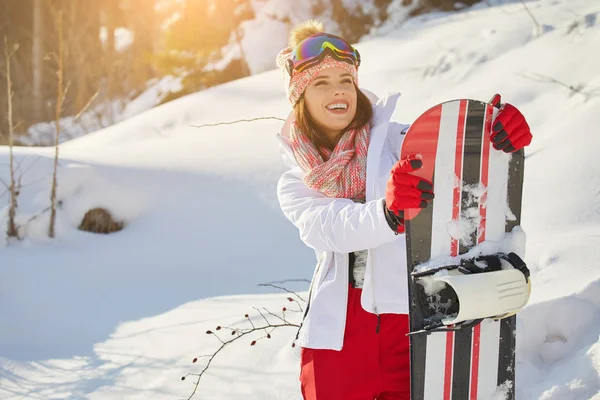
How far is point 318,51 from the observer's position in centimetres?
212

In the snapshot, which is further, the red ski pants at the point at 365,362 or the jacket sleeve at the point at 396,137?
the jacket sleeve at the point at 396,137

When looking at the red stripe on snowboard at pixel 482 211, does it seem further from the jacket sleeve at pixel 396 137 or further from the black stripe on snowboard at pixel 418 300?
the jacket sleeve at pixel 396 137

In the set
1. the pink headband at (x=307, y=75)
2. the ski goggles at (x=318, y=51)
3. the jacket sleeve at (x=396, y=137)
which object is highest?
the ski goggles at (x=318, y=51)

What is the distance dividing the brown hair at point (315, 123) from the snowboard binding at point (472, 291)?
0.55 m

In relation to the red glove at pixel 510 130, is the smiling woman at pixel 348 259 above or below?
below

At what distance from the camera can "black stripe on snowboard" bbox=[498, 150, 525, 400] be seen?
183 cm

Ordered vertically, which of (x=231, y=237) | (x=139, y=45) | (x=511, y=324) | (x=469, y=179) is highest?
(x=139, y=45)

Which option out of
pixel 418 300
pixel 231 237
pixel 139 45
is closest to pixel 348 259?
pixel 418 300

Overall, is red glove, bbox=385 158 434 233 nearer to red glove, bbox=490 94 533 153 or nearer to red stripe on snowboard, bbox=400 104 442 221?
red stripe on snowboard, bbox=400 104 442 221

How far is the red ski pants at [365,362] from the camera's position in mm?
1840

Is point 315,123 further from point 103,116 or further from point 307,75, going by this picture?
point 103,116

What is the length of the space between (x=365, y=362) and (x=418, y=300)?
263 mm

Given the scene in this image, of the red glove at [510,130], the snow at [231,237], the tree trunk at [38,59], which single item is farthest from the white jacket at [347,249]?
the tree trunk at [38,59]

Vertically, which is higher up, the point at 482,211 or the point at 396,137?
the point at 396,137
